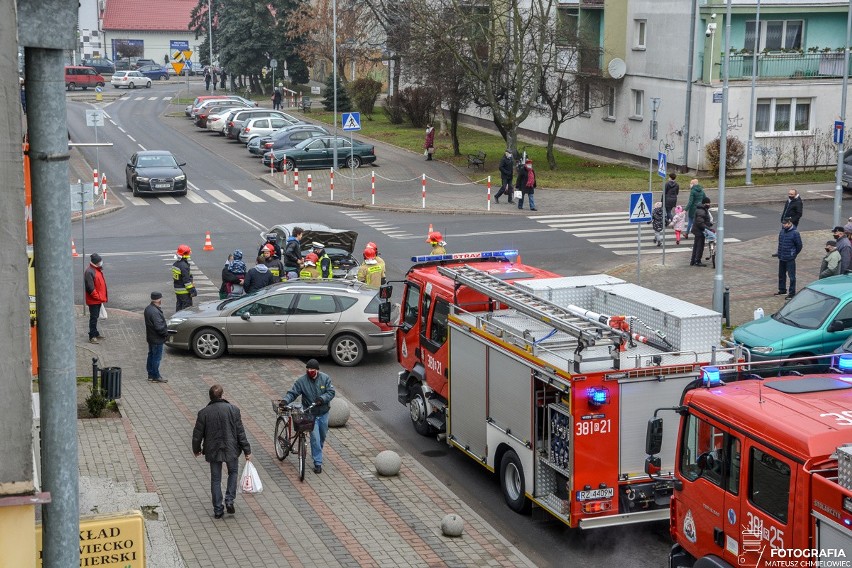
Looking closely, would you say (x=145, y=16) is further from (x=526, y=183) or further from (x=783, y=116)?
(x=526, y=183)

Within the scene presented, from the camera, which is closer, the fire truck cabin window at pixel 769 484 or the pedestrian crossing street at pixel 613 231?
the fire truck cabin window at pixel 769 484

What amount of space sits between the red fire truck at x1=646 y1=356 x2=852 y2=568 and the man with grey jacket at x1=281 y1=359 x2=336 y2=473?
4622mm

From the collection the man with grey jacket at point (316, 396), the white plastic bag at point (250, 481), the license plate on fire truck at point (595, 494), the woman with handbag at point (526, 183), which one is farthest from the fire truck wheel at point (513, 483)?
the woman with handbag at point (526, 183)

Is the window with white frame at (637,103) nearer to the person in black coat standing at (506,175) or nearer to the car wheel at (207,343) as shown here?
the person in black coat standing at (506,175)

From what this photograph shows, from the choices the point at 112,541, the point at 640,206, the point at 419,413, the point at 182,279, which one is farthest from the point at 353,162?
the point at 112,541

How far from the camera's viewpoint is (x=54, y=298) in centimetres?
532

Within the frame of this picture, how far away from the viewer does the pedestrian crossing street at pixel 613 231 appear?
2973 cm

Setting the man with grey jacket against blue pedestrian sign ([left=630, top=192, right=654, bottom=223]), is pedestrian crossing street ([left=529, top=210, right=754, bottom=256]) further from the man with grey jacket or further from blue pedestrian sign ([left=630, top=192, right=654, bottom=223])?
A: the man with grey jacket

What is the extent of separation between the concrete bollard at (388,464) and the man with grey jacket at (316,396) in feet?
2.42

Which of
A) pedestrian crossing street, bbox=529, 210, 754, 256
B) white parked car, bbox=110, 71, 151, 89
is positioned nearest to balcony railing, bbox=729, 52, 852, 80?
pedestrian crossing street, bbox=529, 210, 754, 256

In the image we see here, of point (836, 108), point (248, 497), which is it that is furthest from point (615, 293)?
point (836, 108)

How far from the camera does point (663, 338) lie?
12.3 meters

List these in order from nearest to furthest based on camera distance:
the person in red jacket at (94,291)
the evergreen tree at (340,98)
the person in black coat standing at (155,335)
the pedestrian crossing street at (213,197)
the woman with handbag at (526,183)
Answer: the person in black coat standing at (155,335) → the person in red jacket at (94,291) → the woman with handbag at (526,183) → the pedestrian crossing street at (213,197) → the evergreen tree at (340,98)

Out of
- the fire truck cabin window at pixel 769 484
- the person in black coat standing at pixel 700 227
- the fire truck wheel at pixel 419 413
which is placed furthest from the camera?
the person in black coat standing at pixel 700 227
